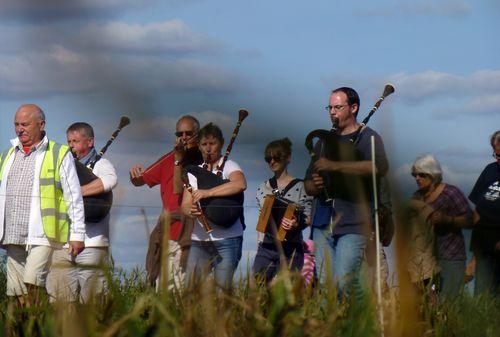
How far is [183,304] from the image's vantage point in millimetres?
2717

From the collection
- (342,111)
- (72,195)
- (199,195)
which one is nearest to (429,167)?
(342,111)

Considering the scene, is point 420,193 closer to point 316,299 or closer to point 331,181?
point 331,181

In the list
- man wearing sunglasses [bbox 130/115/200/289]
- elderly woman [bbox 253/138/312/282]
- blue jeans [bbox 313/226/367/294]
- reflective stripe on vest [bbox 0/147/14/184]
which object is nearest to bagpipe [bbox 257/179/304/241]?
elderly woman [bbox 253/138/312/282]

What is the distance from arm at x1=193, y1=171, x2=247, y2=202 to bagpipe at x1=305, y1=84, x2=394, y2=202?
32.9 inches

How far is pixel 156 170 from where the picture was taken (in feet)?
4.38

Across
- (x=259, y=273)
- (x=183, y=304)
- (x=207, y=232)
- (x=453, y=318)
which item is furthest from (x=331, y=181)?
(x=259, y=273)

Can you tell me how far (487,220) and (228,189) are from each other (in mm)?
1285

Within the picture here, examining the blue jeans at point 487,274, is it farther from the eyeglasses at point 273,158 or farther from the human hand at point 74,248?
the human hand at point 74,248

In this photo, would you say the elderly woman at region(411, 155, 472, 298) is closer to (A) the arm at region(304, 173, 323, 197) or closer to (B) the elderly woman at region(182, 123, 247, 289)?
(A) the arm at region(304, 173, 323, 197)

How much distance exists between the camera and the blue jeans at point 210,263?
105 inches

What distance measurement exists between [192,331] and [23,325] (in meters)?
1.11

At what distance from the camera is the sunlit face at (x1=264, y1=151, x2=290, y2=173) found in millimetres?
1259

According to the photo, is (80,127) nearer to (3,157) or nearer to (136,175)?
(136,175)

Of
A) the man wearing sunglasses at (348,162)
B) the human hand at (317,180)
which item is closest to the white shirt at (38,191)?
the man wearing sunglasses at (348,162)
